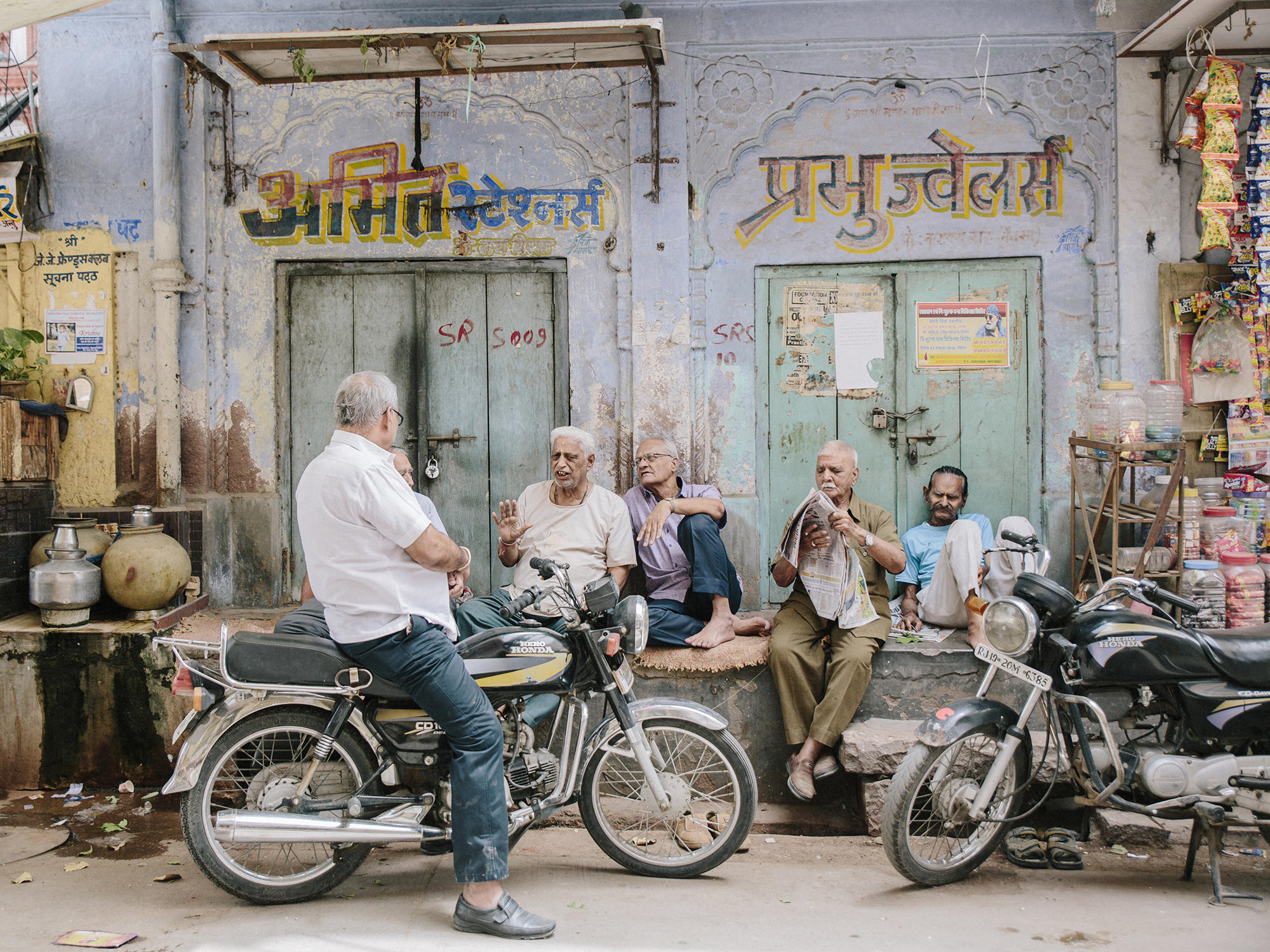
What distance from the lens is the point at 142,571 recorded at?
4.94 metres

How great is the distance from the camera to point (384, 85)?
5.56 meters

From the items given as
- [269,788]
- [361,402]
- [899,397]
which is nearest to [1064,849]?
[899,397]

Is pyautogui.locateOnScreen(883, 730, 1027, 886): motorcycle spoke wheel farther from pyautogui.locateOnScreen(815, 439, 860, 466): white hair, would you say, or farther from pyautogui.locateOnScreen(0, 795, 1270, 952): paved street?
pyautogui.locateOnScreen(815, 439, 860, 466): white hair

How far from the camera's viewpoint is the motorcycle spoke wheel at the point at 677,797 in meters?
3.58

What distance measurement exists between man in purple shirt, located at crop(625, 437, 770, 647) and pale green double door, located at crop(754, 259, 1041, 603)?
0.72m

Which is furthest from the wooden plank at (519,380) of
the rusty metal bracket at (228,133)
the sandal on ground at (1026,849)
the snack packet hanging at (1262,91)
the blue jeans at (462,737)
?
the snack packet hanging at (1262,91)

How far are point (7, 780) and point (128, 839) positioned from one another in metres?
1.10

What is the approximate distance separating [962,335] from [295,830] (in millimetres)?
4331

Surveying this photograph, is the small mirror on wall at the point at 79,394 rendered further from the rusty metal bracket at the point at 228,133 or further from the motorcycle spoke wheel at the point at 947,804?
the motorcycle spoke wheel at the point at 947,804

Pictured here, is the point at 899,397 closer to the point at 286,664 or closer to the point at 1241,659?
the point at 1241,659

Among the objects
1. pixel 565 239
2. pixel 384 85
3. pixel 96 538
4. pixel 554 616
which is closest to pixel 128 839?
pixel 96 538

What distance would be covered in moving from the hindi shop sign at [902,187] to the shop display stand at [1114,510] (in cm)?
146

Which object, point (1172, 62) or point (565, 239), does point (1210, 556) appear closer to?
point (1172, 62)

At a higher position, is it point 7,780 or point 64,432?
point 64,432
